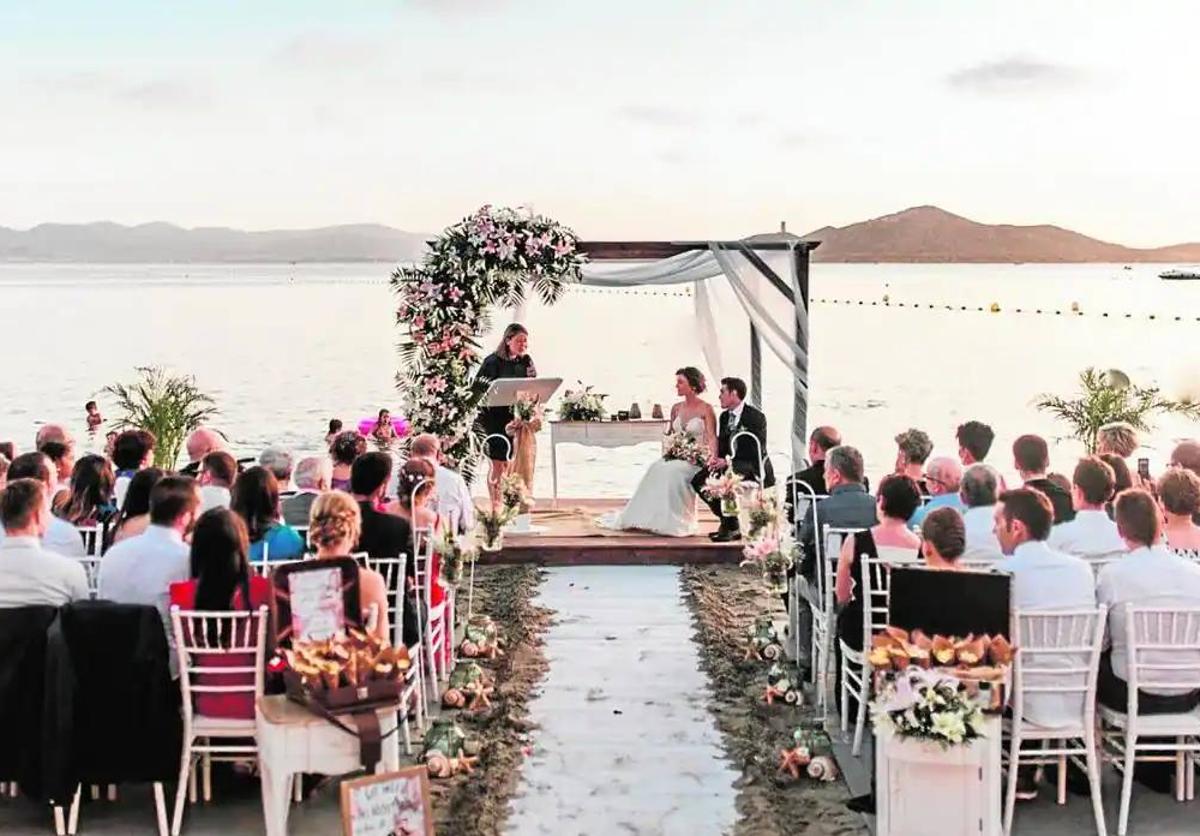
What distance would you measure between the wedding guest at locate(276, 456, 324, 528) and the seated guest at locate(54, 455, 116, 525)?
2.82 ft

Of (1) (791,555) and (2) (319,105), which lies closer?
(1) (791,555)

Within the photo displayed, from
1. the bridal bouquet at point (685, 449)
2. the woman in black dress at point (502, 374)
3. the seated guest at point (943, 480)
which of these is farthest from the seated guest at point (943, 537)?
the woman in black dress at point (502, 374)

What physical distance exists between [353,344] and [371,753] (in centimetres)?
4498

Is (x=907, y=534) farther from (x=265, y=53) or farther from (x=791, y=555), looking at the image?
(x=265, y=53)

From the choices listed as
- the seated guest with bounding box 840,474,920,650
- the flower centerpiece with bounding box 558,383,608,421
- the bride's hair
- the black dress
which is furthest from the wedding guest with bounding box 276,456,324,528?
the flower centerpiece with bounding box 558,383,608,421

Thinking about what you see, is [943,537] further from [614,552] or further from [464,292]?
[464,292]

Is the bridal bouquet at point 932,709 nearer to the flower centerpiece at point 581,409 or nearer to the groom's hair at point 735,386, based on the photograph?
the groom's hair at point 735,386

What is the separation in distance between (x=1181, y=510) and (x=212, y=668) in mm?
3945

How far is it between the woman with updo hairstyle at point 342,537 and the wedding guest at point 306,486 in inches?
66.7

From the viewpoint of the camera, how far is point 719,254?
1145cm

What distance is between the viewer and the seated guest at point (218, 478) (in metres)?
6.97

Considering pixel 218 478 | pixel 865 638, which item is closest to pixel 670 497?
pixel 218 478

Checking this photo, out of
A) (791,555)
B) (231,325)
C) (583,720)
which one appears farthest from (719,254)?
(231,325)

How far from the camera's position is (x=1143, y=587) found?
5.59 metres
